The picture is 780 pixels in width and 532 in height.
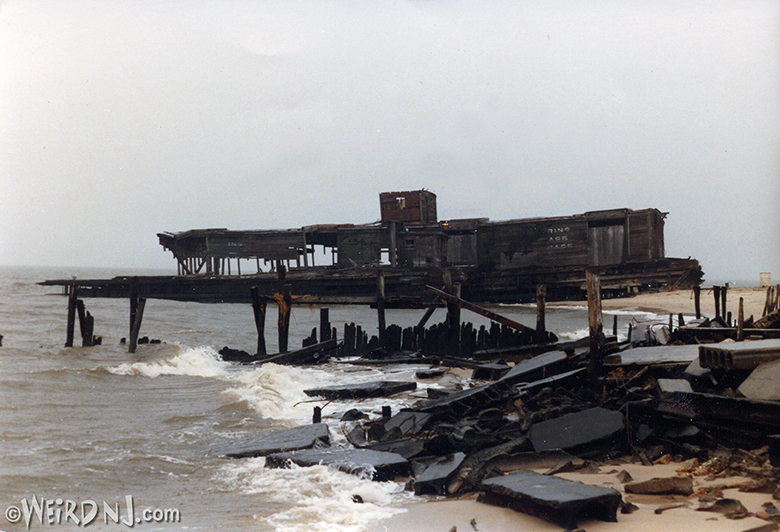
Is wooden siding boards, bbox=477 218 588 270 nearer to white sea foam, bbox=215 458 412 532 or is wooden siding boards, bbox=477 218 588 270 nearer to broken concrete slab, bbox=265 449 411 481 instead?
broken concrete slab, bbox=265 449 411 481

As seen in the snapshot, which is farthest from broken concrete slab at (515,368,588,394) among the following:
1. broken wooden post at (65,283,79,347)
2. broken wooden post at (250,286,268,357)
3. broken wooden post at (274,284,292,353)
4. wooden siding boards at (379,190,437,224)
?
wooden siding boards at (379,190,437,224)

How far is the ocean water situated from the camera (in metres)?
5.17

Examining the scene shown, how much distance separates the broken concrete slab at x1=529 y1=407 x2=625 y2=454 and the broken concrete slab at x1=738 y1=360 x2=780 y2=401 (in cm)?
124

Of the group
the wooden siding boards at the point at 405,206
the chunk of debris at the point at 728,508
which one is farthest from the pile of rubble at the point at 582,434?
the wooden siding boards at the point at 405,206

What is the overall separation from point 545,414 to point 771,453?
2273mm

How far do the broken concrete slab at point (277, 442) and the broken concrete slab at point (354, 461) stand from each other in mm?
336

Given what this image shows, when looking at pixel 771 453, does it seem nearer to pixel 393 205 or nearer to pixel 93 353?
pixel 93 353

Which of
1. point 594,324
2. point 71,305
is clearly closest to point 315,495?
point 594,324

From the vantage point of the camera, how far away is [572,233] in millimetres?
35000

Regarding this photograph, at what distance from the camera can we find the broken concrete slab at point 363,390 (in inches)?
404

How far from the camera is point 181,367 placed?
16.4 meters

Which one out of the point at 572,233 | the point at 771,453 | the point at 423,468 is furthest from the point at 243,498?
the point at 572,233

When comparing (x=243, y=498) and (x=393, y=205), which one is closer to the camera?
(x=243, y=498)

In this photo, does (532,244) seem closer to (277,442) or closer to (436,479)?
(277,442)
